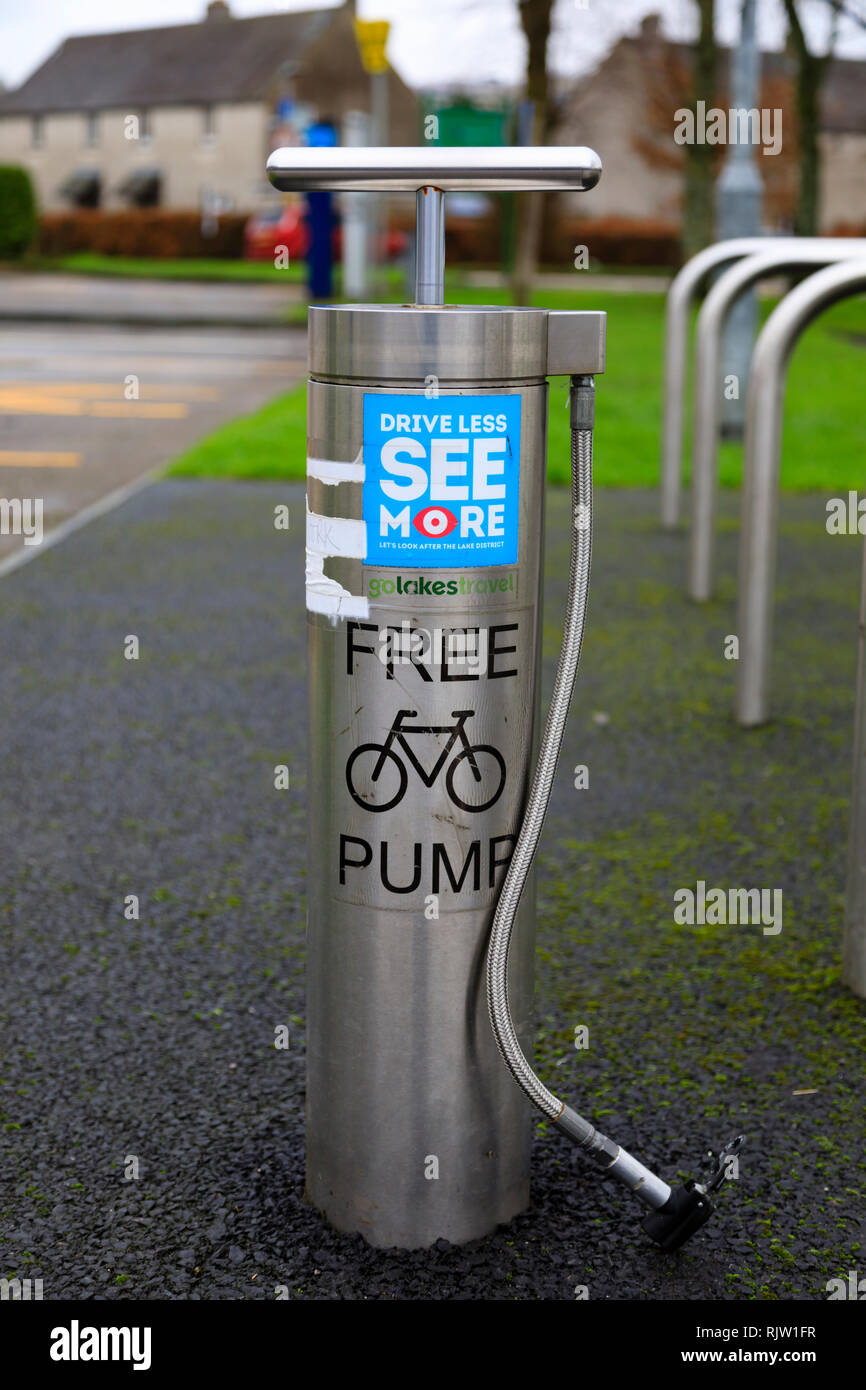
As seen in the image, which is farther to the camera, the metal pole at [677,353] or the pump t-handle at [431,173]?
the metal pole at [677,353]

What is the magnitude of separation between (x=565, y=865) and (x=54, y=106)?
68.3 m

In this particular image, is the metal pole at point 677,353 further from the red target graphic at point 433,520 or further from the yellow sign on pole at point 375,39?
the yellow sign on pole at point 375,39

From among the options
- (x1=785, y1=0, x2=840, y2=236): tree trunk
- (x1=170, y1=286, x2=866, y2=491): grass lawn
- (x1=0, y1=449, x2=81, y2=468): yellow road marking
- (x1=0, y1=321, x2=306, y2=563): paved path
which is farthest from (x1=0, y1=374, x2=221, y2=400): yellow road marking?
(x1=785, y1=0, x2=840, y2=236): tree trunk

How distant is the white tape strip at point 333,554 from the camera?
2307 millimetres

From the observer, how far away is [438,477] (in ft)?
7.36

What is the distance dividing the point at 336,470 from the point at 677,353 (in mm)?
5778

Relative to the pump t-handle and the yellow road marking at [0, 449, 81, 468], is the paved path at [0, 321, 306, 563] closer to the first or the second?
the yellow road marking at [0, 449, 81, 468]

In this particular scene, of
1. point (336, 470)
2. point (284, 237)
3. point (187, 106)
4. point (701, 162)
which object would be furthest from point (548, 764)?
point (187, 106)

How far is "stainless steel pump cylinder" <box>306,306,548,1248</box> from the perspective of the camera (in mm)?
2248

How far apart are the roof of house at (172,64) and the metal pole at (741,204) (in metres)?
49.7

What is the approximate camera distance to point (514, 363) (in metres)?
2.27

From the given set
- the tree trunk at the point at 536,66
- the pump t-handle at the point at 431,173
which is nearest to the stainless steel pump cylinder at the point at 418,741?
the pump t-handle at the point at 431,173

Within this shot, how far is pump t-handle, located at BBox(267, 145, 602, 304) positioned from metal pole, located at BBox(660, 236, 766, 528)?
4.89m
